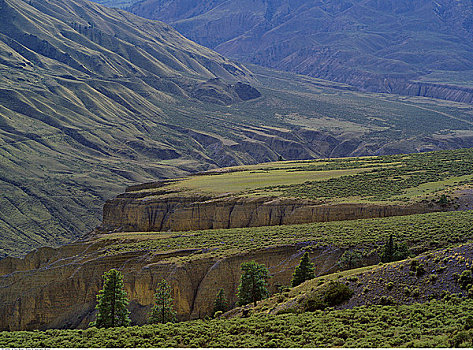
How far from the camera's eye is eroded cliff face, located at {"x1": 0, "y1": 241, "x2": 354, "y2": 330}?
47.0 metres

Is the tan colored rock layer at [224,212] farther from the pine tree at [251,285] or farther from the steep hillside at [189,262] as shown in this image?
the pine tree at [251,285]

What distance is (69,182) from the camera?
156 m

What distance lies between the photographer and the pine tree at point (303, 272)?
42.6 metres

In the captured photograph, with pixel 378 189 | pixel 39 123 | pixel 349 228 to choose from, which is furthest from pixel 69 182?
pixel 349 228

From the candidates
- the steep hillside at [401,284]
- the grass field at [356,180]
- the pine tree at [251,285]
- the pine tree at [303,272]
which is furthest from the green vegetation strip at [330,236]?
the grass field at [356,180]

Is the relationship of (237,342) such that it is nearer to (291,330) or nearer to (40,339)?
(291,330)

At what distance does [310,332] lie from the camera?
92.8 ft

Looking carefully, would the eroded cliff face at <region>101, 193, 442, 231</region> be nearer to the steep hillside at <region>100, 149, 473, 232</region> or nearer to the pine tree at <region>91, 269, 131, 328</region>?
the steep hillside at <region>100, 149, 473, 232</region>

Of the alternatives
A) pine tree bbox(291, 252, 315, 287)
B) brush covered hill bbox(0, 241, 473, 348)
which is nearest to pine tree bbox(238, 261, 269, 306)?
pine tree bbox(291, 252, 315, 287)

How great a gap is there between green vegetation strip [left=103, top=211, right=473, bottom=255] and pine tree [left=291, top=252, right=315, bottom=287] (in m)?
5.14

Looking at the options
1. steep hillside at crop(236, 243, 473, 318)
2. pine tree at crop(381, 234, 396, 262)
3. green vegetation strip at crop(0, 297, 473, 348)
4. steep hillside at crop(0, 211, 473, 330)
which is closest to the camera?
green vegetation strip at crop(0, 297, 473, 348)

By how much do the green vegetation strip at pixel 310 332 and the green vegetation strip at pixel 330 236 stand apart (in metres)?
15.2

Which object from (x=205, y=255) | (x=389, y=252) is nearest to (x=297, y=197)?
(x=205, y=255)

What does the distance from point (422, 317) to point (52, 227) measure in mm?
113048
